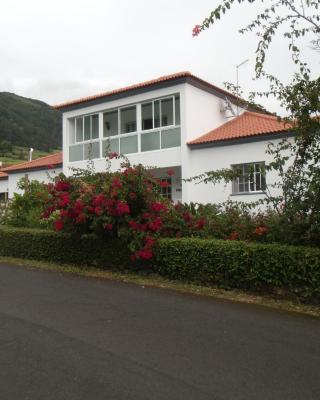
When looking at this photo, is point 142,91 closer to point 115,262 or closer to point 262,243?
point 115,262

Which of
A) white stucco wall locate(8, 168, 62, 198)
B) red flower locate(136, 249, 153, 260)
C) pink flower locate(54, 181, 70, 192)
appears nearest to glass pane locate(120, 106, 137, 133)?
white stucco wall locate(8, 168, 62, 198)

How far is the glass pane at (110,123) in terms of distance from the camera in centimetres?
2303

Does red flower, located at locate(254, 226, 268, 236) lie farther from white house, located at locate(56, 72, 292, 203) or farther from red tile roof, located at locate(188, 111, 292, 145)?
red tile roof, located at locate(188, 111, 292, 145)

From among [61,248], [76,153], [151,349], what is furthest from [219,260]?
[76,153]

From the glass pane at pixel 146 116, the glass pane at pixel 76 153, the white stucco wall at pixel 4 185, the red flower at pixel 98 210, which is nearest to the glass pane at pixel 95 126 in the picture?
the glass pane at pixel 76 153

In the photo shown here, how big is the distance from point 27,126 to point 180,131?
7509 cm

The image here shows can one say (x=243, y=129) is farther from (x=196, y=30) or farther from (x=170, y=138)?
(x=196, y=30)

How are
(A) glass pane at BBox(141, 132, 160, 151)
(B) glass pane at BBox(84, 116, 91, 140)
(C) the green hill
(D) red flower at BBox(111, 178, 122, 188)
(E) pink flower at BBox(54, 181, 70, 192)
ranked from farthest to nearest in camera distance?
1. (C) the green hill
2. (B) glass pane at BBox(84, 116, 91, 140)
3. (A) glass pane at BBox(141, 132, 160, 151)
4. (E) pink flower at BBox(54, 181, 70, 192)
5. (D) red flower at BBox(111, 178, 122, 188)

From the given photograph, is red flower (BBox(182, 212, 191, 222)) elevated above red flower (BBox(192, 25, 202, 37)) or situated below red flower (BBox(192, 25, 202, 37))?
below

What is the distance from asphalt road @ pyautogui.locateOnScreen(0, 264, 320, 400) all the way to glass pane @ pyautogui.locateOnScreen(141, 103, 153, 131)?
14201 mm

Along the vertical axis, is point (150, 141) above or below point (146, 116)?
below

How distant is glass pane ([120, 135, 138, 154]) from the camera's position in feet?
70.8

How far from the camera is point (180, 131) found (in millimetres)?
20219

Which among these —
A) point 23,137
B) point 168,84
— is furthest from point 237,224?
point 23,137
